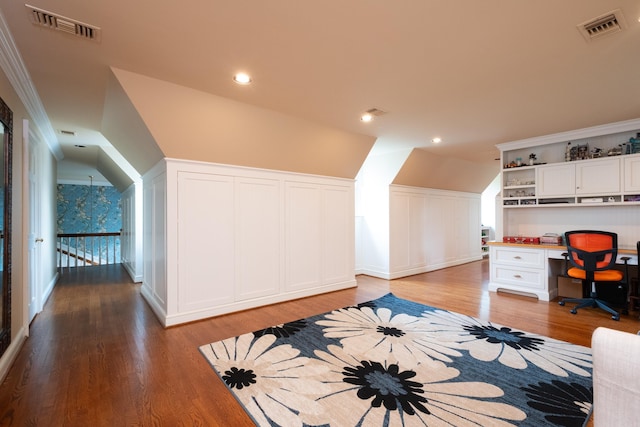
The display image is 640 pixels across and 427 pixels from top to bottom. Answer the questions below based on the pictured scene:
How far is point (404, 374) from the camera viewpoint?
91.5 inches

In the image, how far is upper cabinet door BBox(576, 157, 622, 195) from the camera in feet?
13.5

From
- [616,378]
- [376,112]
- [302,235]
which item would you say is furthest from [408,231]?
[616,378]

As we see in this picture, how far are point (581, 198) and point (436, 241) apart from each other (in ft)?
9.72

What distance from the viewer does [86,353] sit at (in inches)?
106

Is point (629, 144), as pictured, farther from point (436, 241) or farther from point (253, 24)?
point (253, 24)

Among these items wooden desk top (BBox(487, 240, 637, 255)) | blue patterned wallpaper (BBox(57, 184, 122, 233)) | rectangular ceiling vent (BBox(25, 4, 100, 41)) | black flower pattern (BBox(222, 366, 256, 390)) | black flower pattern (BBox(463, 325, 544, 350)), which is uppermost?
rectangular ceiling vent (BBox(25, 4, 100, 41))

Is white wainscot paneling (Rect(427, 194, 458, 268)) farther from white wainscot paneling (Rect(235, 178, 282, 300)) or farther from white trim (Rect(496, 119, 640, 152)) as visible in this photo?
white wainscot paneling (Rect(235, 178, 282, 300))

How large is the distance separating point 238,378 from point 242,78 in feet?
8.65

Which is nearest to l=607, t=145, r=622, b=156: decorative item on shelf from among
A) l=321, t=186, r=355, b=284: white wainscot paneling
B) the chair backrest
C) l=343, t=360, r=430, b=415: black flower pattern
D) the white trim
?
the white trim

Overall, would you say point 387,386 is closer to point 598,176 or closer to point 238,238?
point 238,238

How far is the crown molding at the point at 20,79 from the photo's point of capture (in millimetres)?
2168

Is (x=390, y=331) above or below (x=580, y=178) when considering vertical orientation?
below

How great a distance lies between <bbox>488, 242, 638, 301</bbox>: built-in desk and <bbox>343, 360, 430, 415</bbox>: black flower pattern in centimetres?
338

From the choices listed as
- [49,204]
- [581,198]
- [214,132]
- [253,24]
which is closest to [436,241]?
[581,198]
